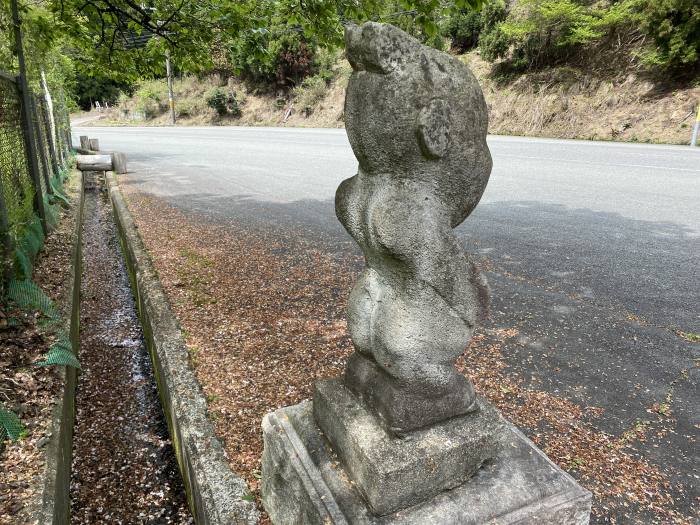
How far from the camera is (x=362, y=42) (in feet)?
5.62

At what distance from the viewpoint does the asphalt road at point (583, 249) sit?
381 centimetres

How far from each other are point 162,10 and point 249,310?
4.70 metres

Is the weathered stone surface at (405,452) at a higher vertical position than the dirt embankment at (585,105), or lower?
lower

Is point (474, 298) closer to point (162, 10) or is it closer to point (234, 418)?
point (234, 418)

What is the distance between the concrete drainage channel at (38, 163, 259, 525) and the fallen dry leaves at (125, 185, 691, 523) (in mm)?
154

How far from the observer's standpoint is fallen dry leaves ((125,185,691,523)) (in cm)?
290

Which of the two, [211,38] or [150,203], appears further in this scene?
[150,203]

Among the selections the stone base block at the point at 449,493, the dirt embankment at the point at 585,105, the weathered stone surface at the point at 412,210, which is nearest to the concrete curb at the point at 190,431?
the stone base block at the point at 449,493

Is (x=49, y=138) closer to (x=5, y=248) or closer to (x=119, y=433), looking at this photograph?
(x=5, y=248)

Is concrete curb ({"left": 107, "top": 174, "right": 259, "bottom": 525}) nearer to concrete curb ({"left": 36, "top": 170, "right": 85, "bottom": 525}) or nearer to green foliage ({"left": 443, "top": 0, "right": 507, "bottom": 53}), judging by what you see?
concrete curb ({"left": 36, "top": 170, "right": 85, "bottom": 525})

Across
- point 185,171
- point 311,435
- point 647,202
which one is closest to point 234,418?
point 311,435

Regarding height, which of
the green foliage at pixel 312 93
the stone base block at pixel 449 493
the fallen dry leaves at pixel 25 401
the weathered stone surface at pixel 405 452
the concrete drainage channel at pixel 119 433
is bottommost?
the concrete drainage channel at pixel 119 433

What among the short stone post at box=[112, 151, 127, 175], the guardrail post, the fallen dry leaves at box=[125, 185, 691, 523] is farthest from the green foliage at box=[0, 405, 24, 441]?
the guardrail post

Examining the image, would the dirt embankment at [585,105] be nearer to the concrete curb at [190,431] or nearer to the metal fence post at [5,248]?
the concrete curb at [190,431]
